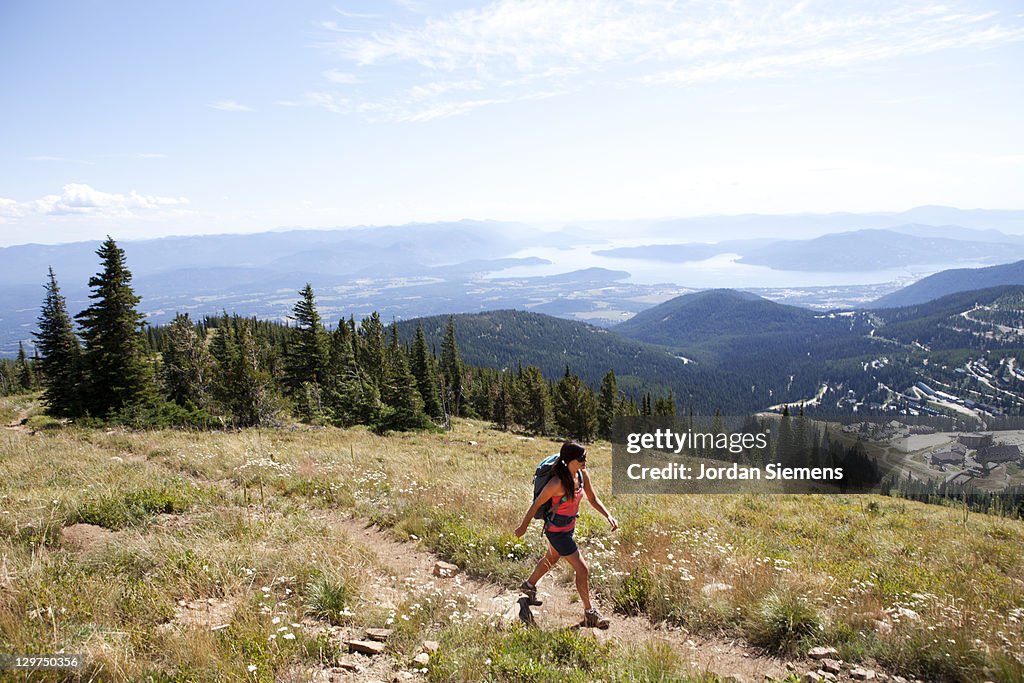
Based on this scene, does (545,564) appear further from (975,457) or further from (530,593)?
(975,457)

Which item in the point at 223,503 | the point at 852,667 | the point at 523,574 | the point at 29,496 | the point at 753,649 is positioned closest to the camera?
the point at 852,667

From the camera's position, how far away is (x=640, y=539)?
325 inches

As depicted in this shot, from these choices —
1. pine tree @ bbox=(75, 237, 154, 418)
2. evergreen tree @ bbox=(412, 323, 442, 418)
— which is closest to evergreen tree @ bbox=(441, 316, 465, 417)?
evergreen tree @ bbox=(412, 323, 442, 418)

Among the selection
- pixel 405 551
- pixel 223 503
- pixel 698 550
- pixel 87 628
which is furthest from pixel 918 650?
pixel 223 503

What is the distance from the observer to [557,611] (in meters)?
6.30

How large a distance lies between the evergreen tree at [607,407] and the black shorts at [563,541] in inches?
2756

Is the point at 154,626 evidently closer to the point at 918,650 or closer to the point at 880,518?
the point at 918,650

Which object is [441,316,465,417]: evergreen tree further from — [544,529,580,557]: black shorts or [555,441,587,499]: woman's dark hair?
[555,441,587,499]: woman's dark hair

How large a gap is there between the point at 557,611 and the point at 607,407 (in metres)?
75.1

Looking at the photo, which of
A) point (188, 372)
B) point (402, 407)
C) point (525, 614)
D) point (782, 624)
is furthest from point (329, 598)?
point (188, 372)

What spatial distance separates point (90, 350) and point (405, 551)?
2813 cm

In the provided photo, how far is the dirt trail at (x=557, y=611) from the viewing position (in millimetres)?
5238

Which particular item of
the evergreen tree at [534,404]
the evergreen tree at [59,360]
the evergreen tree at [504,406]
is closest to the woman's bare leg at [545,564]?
the evergreen tree at [59,360]

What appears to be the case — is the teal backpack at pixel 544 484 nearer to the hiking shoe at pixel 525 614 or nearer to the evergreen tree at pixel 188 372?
the hiking shoe at pixel 525 614
